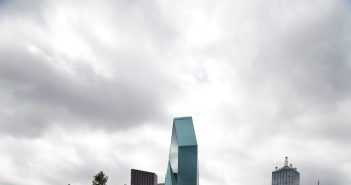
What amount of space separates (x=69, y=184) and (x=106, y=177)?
1903 cm

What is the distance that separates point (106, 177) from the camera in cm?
12331

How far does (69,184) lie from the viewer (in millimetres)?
120375
